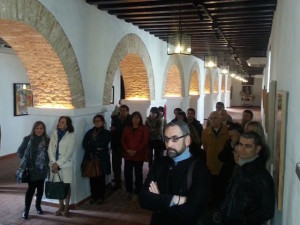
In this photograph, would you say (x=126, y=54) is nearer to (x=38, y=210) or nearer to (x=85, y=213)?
(x=85, y=213)

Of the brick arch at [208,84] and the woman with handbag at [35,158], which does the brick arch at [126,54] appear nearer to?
the woman with handbag at [35,158]

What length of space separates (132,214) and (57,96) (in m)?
2.26

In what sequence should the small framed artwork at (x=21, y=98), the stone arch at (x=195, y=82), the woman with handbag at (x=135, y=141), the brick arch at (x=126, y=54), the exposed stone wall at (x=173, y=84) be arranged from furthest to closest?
the stone arch at (x=195, y=82) → the exposed stone wall at (x=173, y=84) → the small framed artwork at (x=21, y=98) → the brick arch at (x=126, y=54) → the woman with handbag at (x=135, y=141)

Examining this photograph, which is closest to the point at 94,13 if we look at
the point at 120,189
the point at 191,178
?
the point at 120,189

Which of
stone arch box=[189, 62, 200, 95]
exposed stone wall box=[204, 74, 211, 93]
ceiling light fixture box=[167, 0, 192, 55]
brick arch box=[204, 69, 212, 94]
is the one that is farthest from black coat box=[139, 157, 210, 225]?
exposed stone wall box=[204, 74, 211, 93]

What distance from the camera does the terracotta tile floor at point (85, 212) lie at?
15.9 feet

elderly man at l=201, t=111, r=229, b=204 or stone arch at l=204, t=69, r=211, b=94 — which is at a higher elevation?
stone arch at l=204, t=69, r=211, b=94

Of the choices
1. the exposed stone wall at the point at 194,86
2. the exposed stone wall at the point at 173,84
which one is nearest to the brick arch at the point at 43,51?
the exposed stone wall at the point at 173,84

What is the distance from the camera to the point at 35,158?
4.74m

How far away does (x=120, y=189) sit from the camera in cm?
634

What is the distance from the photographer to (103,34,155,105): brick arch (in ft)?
20.8

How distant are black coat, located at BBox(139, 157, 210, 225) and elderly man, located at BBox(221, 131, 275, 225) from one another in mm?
310

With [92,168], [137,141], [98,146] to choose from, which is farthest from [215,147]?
[92,168]

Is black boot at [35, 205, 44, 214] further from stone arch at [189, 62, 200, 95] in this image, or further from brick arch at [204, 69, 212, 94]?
brick arch at [204, 69, 212, 94]
